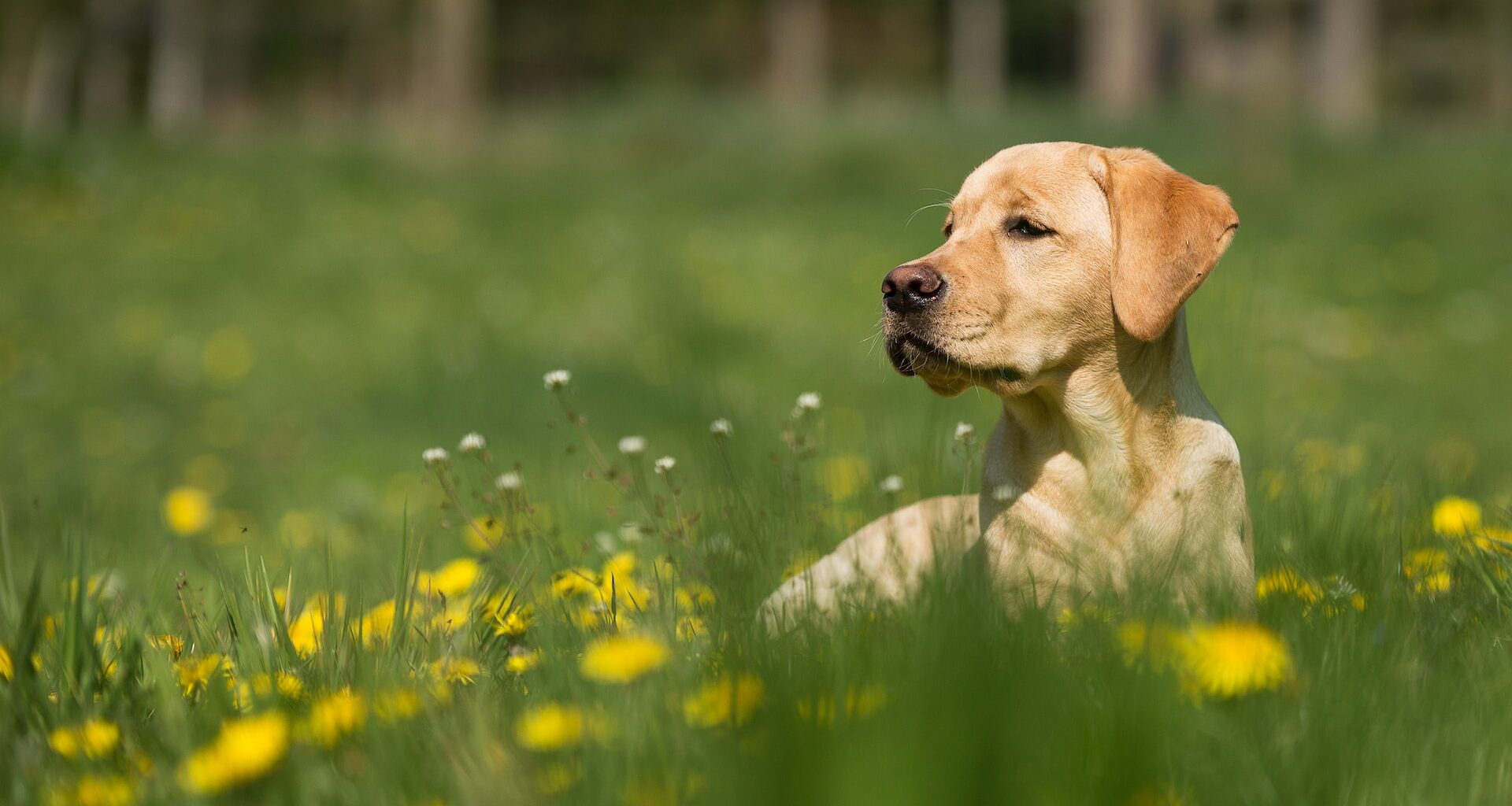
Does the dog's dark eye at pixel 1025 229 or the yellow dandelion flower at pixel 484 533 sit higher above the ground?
the dog's dark eye at pixel 1025 229

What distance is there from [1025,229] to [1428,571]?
46.6 inches

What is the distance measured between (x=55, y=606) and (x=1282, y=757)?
7.45 feet

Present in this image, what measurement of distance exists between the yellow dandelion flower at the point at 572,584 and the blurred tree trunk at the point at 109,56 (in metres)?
24.2

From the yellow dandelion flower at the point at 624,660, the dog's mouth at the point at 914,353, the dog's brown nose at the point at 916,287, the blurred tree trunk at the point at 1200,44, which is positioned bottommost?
the yellow dandelion flower at the point at 624,660

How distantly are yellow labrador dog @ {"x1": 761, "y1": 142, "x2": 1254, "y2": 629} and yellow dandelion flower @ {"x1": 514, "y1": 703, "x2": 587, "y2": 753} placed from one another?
1.12m

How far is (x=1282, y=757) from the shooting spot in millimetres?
1617

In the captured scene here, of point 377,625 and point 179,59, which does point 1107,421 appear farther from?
point 179,59

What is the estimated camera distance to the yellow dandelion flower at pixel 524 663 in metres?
2.14

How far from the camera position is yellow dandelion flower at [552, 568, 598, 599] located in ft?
8.14

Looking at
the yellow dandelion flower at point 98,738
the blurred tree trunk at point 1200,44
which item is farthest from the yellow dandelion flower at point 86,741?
the blurred tree trunk at point 1200,44

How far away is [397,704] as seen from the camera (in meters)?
1.71

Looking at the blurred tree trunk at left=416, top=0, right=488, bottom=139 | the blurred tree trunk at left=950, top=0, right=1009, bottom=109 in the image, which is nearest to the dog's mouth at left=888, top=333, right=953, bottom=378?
the blurred tree trunk at left=416, top=0, right=488, bottom=139

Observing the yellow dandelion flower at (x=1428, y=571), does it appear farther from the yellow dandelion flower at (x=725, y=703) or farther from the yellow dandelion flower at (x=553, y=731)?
the yellow dandelion flower at (x=553, y=731)

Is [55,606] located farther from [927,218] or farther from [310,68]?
[310,68]
